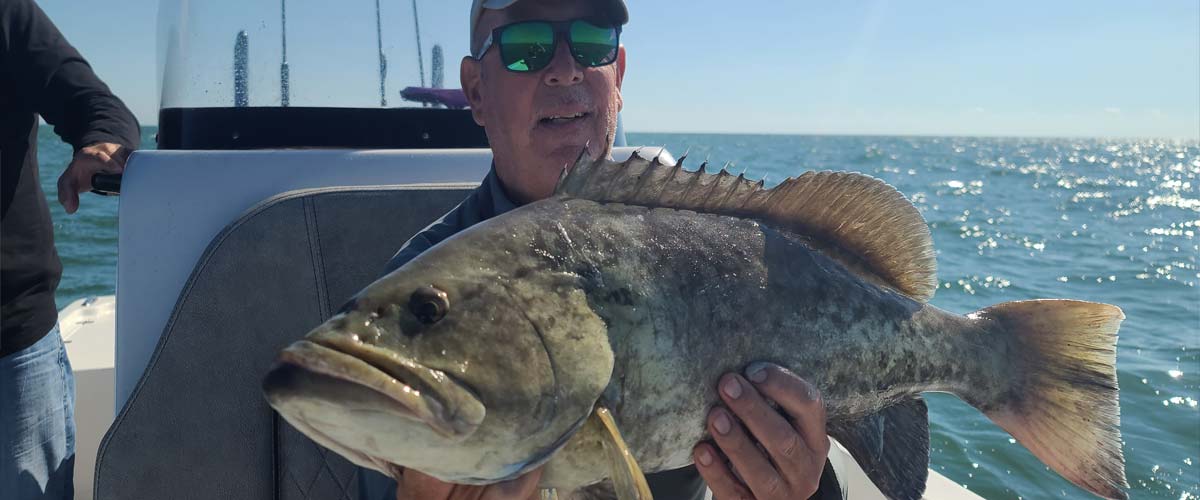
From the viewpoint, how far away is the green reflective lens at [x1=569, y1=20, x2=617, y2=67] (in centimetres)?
256

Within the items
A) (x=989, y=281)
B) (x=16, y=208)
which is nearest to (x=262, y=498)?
(x=16, y=208)

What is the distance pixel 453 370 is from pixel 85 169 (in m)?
2.25

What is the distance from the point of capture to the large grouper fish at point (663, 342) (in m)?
1.30

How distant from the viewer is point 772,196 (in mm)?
1920

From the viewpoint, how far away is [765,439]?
5.65ft

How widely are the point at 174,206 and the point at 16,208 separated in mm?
859

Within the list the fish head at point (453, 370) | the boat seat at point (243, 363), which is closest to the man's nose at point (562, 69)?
the boat seat at point (243, 363)

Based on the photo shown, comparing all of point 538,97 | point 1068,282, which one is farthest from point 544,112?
point 1068,282

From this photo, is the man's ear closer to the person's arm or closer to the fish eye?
the person's arm

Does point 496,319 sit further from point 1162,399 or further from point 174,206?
point 1162,399

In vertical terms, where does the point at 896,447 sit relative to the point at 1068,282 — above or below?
above

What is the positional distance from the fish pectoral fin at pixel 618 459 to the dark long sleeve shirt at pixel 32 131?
2.52m

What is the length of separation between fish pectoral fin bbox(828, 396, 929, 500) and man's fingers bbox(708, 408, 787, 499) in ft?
0.72

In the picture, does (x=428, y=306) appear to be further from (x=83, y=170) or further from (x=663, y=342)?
(x=83, y=170)
